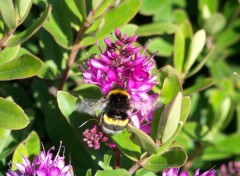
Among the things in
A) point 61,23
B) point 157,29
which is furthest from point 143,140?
point 157,29

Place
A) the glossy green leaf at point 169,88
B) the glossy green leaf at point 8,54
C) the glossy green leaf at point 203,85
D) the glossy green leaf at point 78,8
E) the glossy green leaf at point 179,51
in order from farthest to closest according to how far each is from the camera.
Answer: the glossy green leaf at point 179,51 < the glossy green leaf at point 203,85 < the glossy green leaf at point 78,8 < the glossy green leaf at point 8,54 < the glossy green leaf at point 169,88

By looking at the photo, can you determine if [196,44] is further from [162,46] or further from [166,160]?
[166,160]

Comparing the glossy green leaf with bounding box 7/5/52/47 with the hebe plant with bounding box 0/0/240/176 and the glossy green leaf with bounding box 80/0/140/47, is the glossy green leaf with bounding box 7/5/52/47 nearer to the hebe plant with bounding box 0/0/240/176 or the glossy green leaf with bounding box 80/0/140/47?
the hebe plant with bounding box 0/0/240/176

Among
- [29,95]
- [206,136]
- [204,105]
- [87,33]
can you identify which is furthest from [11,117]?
[204,105]

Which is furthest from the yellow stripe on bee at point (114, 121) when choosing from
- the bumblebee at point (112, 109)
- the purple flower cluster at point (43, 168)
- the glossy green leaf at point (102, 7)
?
the glossy green leaf at point (102, 7)

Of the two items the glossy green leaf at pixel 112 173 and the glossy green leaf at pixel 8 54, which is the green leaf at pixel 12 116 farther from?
the glossy green leaf at pixel 112 173

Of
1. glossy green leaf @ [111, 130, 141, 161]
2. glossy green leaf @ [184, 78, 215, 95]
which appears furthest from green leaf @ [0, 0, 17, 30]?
glossy green leaf @ [184, 78, 215, 95]

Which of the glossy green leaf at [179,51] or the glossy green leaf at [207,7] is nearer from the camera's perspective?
the glossy green leaf at [179,51]

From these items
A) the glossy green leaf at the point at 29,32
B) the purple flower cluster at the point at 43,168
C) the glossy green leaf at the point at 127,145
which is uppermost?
the glossy green leaf at the point at 29,32
